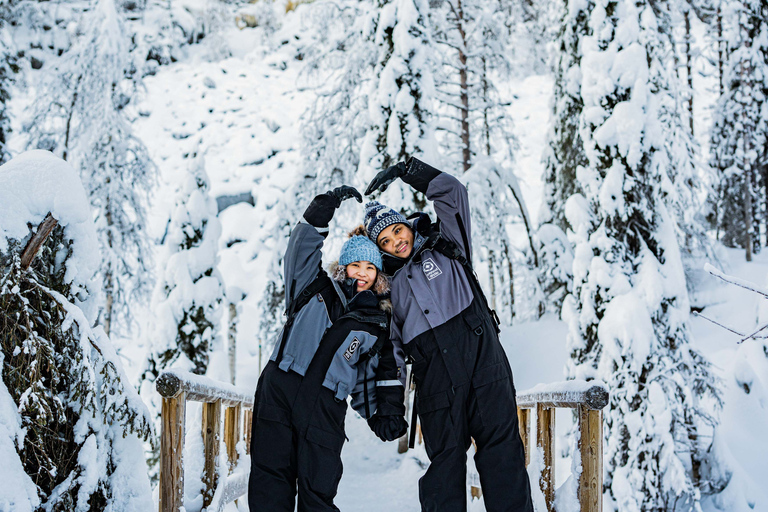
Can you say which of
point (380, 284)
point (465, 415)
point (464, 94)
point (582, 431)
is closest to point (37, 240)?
point (380, 284)

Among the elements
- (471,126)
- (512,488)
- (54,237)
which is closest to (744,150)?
(471,126)

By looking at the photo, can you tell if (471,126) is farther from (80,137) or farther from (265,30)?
(265,30)

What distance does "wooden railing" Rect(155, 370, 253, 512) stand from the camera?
244 cm

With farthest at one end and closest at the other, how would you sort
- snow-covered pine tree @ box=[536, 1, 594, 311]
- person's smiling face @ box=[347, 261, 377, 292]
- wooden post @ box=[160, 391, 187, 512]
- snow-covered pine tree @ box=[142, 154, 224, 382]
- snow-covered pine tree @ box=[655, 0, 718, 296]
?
snow-covered pine tree @ box=[142, 154, 224, 382] < snow-covered pine tree @ box=[536, 1, 594, 311] < snow-covered pine tree @ box=[655, 0, 718, 296] < person's smiling face @ box=[347, 261, 377, 292] < wooden post @ box=[160, 391, 187, 512]

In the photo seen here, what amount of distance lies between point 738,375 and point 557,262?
9.50 feet

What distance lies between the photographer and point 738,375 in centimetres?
732

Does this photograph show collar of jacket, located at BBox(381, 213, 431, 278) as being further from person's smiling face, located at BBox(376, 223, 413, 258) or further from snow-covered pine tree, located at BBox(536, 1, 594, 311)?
snow-covered pine tree, located at BBox(536, 1, 594, 311)

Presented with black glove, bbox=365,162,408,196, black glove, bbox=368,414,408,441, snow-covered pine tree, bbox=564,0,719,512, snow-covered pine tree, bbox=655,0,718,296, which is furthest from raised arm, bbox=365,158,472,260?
snow-covered pine tree, bbox=655,0,718,296

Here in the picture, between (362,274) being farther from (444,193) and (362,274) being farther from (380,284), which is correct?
(444,193)

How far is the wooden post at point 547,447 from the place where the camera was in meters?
3.09

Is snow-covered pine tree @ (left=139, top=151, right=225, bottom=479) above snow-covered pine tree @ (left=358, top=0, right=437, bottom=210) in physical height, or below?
below

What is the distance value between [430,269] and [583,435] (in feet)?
3.98

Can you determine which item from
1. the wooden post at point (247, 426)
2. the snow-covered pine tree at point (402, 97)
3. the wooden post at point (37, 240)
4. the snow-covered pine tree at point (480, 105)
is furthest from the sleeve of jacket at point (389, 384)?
the snow-covered pine tree at point (480, 105)

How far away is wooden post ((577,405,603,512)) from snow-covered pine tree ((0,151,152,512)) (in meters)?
2.10
